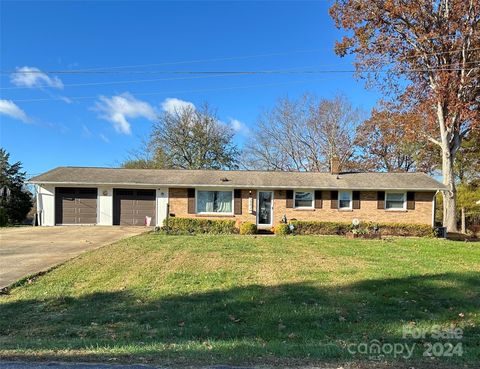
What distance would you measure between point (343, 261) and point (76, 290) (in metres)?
6.47

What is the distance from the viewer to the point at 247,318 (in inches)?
239

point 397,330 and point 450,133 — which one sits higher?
point 450,133

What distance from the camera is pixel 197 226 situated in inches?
773

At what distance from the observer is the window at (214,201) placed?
21812 mm

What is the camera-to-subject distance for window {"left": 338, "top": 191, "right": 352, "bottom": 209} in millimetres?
21672

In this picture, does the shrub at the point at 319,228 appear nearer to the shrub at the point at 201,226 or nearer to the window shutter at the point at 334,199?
the window shutter at the point at 334,199

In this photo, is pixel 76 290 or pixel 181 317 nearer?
pixel 181 317

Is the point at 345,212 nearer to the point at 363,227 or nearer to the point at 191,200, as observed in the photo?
the point at 363,227

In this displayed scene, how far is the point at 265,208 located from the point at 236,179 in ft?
7.48

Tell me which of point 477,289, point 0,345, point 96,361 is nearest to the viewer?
point 96,361

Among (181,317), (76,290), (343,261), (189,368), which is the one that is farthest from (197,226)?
(189,368)

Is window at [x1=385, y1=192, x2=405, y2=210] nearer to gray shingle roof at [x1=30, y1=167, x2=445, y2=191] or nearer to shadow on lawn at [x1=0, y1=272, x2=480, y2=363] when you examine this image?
gray shingle roof at [x1=30, y1=167, x2=445, y2=191]

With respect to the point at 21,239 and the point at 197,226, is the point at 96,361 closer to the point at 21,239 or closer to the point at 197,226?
the point at 21,239

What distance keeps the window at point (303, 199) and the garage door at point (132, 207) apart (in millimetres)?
7849
